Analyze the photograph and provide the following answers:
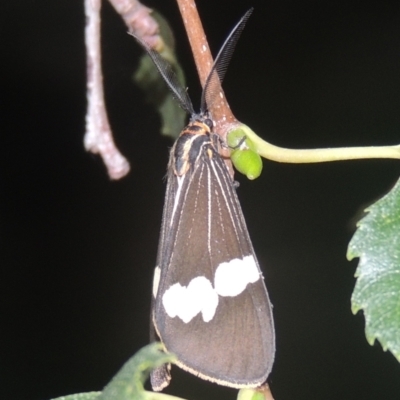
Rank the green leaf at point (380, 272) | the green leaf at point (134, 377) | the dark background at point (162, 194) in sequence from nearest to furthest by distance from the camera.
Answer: the green leaf at point (134, 377), the green leaf at point (380, 272), the dark background at point (162, 194)

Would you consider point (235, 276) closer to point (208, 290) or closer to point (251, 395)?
point (208, 290)

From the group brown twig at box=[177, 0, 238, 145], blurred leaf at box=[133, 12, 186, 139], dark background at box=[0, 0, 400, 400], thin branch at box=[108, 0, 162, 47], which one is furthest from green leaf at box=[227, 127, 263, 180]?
dark background at box=[0, 0, 400, 400]

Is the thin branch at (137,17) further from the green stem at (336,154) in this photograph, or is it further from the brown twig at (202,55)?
the green stem at (336,154)

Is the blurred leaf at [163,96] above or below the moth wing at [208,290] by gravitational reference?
above

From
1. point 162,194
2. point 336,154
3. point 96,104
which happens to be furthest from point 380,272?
point 162,194

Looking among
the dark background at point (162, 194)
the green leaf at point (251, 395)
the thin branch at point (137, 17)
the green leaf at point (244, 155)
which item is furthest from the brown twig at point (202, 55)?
the dark background at point (162, 194)

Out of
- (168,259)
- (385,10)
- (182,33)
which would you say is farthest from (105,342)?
(385,10)
